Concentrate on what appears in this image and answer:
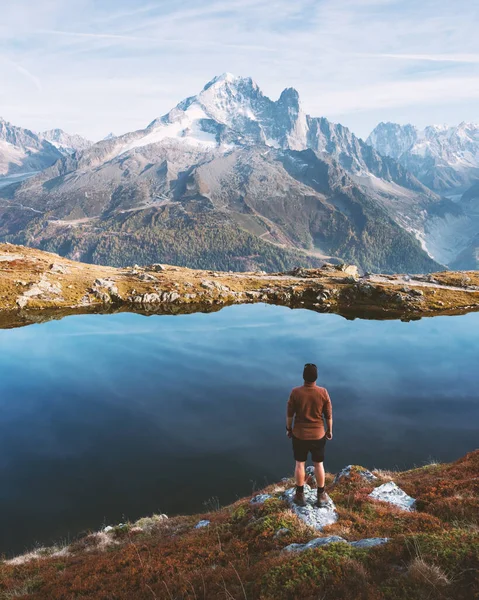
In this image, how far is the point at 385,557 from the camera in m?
10.1

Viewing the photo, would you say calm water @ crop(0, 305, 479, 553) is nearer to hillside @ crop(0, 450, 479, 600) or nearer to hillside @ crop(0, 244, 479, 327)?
hillside @ crop(0, 450, 479, 600)

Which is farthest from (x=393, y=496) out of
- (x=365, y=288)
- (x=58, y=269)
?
(x=58, y=269)

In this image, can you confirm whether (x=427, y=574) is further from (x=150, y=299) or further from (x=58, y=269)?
(x=58, y=269)

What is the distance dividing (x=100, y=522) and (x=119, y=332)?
52.4m

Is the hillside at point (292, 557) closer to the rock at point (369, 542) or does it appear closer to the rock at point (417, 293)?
the rock at point (369, 542)

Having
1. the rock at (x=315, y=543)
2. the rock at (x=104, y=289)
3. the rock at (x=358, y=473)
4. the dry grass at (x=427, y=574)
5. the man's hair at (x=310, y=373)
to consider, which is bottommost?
the rock at (x=358, y=473)

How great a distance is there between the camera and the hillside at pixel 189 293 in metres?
95.2

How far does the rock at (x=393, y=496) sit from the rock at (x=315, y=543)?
5.59 meters

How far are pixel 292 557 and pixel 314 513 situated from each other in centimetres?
414

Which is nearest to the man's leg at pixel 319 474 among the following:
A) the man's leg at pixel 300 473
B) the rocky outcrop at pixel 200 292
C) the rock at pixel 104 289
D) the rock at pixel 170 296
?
the man's leg at pixel 300 473

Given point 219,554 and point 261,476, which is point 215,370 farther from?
point 219,554

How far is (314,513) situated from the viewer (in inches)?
561

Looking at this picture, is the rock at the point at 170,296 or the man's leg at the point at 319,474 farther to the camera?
the rock at the point at 170,296

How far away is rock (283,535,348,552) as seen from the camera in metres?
11.3
